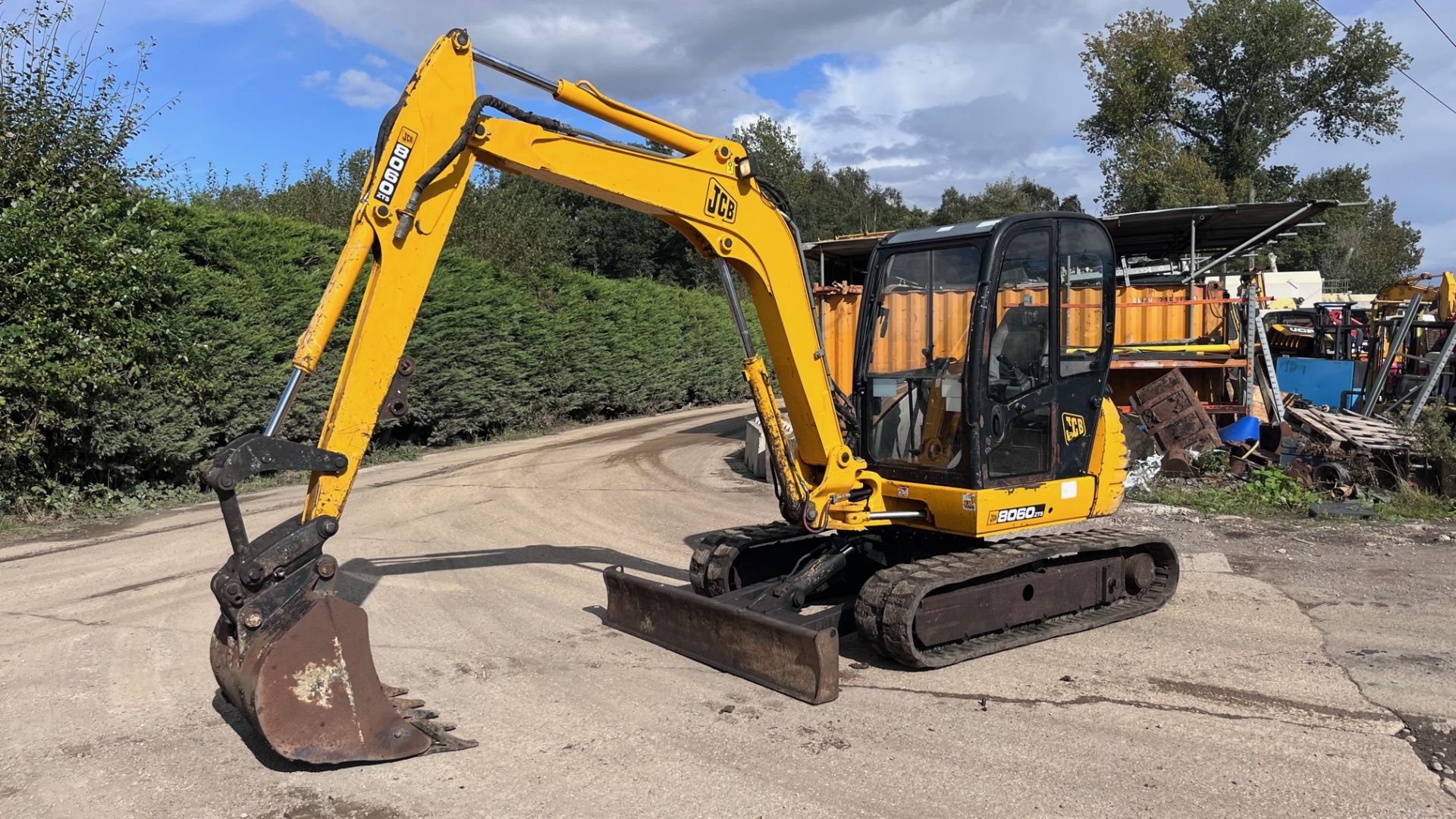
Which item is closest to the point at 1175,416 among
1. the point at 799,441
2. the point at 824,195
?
the point at 799,441

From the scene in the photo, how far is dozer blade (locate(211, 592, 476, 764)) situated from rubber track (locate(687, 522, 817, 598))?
2.35m

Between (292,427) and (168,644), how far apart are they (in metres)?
7.54

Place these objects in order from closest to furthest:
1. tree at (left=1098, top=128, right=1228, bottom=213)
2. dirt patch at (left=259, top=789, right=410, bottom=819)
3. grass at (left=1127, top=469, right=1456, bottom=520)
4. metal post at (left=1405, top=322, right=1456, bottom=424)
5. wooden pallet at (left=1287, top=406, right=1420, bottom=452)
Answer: dirt patch at (left=259, top=789, right=410, bottom=819), grass at (left=1127, top=469, right=1456, bottom=520), wooden pallet at (left=1287, top=406, right=1420, bottom=452), metal post at (left=1405, top=322, right=1456, bottom=424), tree at (left=1098, top=128, right=1228, bottom=213)

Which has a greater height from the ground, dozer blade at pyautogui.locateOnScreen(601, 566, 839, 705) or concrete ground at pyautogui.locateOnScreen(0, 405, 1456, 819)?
dozer blade at pyautogui.locateOnScreen(601, 566, 839, 705)

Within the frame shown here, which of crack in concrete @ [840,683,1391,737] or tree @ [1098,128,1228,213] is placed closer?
crack in concrete @ [840,683,1391,737]

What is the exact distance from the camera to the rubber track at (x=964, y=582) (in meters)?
5.26

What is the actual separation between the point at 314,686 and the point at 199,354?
8668 mm

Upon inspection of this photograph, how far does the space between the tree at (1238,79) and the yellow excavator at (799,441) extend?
123ft

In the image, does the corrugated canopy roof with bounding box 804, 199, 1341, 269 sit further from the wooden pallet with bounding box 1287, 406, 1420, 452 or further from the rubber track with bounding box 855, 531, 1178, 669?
the rubber track with bounding box 855, 531, 1178, 669

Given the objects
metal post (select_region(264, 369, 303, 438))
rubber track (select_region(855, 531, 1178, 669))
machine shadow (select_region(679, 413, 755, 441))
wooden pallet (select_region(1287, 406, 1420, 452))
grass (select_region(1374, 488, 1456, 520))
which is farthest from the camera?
machine shadow (select_region(679, 413, 755, 441))

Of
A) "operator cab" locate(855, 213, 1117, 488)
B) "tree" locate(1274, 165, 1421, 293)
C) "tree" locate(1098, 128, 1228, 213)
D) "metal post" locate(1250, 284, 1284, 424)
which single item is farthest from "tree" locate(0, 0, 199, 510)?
"tree" locate(1274, 165, 1421, 293)

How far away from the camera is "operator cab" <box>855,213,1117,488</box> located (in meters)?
5.72

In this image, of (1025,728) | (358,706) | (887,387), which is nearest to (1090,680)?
(1025,728)

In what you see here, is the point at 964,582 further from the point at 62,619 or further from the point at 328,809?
the point at 62,619
